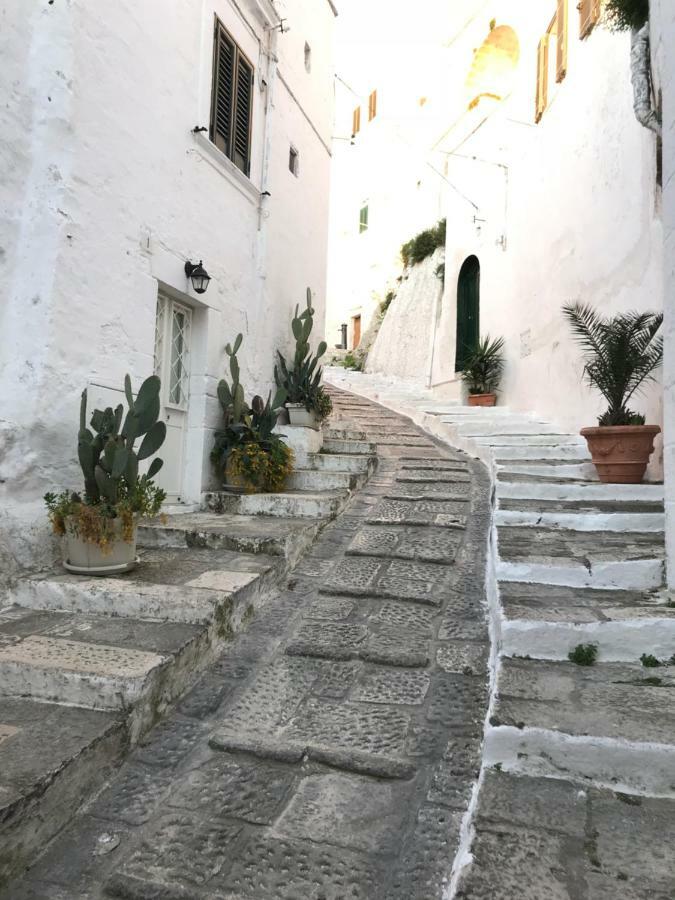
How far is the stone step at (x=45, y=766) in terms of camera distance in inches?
66.0

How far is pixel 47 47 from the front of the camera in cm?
351

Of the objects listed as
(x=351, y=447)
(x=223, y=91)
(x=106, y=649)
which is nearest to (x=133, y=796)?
(x=106, y=649)

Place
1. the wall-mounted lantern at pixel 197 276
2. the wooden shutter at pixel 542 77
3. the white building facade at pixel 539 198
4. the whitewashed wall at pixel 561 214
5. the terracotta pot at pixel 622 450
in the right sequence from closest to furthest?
the terracotta pot at pixel 622 450 < the wall-mounted lantern at pixel 197 276 < the whitewashed wall at pixel 561 214 < the white building facade at pixel 539 198 < the wooden shutter at pixel 542 77

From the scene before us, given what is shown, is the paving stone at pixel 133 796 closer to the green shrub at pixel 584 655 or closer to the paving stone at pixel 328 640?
the paving stone at pixel 328 640

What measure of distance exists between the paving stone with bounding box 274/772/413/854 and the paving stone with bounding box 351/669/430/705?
434 millimetres

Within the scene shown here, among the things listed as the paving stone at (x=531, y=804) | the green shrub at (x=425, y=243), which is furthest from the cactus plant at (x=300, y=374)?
the green shrub at (x=425, y=243)

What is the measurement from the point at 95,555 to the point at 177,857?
6.26ft

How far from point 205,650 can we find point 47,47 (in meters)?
3.58

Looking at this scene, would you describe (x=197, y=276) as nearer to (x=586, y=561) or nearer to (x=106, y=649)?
(x=106, y=649)

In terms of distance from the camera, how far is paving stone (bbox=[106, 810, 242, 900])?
64.2 inches

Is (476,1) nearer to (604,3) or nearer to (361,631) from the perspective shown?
(604,3)

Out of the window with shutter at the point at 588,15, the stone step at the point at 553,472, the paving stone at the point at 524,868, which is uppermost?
the window with shutter at the point at 588,15

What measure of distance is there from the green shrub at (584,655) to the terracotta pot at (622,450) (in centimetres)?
250

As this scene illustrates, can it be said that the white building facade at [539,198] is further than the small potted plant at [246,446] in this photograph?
Yes
